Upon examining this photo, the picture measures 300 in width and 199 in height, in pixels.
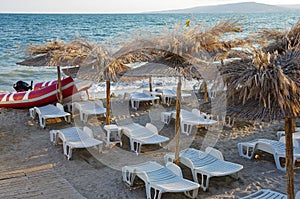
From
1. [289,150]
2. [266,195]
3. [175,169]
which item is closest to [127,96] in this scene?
[175,169]

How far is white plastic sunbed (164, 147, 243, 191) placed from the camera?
5520mm

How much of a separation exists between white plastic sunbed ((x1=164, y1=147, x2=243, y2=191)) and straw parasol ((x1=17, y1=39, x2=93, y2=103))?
3.60m

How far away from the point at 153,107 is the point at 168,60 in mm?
5117

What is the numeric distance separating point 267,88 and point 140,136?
165 inches

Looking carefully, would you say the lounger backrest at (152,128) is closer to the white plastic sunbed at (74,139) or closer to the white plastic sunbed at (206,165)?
the white plastic sunbed at (74,139)

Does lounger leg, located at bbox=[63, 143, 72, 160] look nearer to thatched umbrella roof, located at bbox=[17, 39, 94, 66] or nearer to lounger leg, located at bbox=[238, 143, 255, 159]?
thatched umbrella roof, located at bbox=[17, 39, 94, 66]

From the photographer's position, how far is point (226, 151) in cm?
724

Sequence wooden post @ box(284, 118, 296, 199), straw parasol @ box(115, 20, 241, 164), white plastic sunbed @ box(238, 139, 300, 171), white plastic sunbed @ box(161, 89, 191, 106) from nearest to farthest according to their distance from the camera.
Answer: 1. wooden post @ box(284, 118, 296, 199)
2. straw parasol @ box(115, 20, 241, 164)
3. white plastic sunbed @ box(238, 139, 300, 171)
4. white plastic sunbed @ box(161, 89, 191, 106)

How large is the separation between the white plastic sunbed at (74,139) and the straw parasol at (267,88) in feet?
12.0

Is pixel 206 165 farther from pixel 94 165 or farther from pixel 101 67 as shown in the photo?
pixel 101 67

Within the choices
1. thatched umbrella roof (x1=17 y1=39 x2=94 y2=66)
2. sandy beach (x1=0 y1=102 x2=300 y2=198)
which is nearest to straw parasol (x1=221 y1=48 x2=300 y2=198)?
sandy beach (x1=0 y1=102 x2=300 y2=198)

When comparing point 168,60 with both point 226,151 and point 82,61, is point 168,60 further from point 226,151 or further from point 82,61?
point 82,61

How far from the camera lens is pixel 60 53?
364 inches

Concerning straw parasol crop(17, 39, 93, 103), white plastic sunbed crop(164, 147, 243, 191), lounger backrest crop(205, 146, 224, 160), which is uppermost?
straw parasol crop(17, 39, 93, 103)
